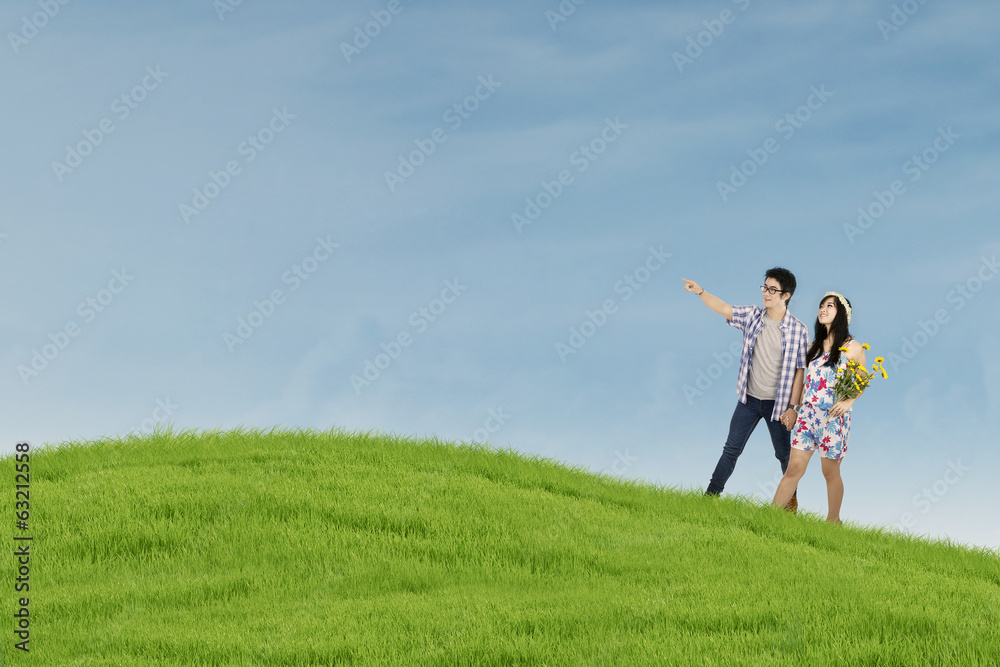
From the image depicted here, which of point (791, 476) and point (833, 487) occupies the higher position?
point (791, 476)

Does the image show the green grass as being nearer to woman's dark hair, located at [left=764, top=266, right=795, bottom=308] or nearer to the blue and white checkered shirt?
the blue and white checkered shirt

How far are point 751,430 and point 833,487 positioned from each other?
1419 millimetres

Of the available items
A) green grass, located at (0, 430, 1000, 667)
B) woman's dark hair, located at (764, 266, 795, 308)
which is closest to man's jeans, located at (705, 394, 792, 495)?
green grass, located at (0, 430, 1000, 667)

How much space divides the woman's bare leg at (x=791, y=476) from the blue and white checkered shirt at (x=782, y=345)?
639 mm

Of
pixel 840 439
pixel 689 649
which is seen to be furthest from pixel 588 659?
pixel 840 439

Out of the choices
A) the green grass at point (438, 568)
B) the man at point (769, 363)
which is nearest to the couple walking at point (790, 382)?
the man at point (769, 363)

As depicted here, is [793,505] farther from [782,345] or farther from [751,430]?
[782,345]

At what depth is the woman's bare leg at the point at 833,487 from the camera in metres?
12.3

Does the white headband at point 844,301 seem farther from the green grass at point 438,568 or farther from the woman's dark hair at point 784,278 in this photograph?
the green grass at point 438,568

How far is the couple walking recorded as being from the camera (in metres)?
12.1

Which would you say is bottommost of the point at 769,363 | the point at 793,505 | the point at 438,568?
the point at 438,568

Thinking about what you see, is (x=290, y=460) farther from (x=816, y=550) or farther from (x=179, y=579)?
(x=816, y=550)

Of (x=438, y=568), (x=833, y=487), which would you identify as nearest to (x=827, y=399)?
(x=833, y=487)

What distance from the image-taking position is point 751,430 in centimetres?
1286
